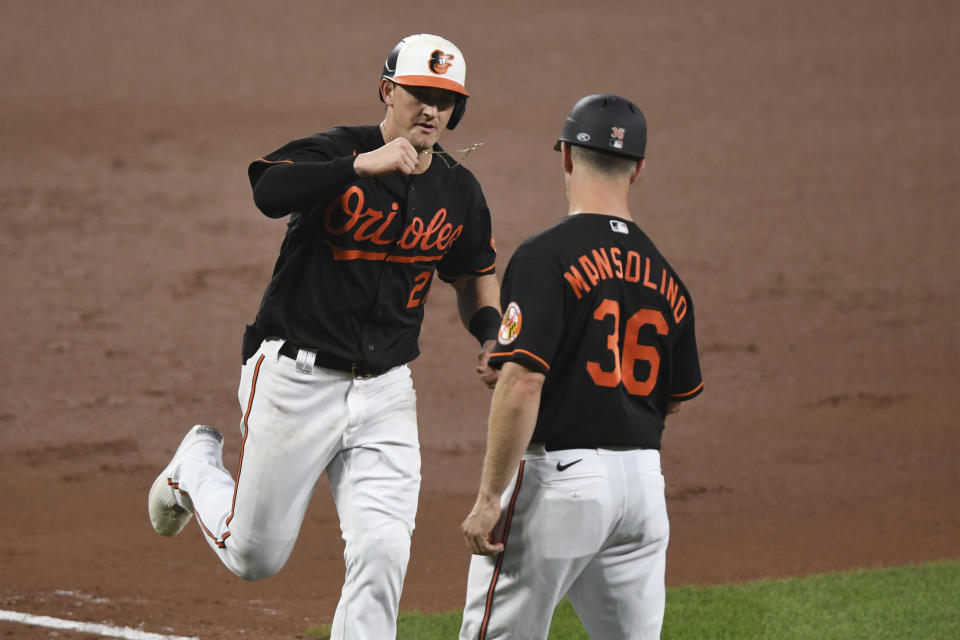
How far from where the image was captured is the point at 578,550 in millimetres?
2812

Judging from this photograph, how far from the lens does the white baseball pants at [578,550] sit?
282 centimetres

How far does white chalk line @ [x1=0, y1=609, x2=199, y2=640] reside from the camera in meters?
4.69

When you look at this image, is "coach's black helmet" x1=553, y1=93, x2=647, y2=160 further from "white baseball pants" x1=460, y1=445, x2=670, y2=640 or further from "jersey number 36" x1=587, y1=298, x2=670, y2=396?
"white baseball pants" x1=460, y1=445, x2=670, y2=640

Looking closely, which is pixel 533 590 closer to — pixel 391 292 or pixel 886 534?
pixel 391 292

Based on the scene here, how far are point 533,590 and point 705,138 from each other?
10.9 m

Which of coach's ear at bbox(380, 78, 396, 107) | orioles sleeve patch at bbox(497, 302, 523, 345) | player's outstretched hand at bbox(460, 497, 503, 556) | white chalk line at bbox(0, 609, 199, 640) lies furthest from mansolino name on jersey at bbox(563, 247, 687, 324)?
white chalk line at bbox(0, 609, 199, 640)

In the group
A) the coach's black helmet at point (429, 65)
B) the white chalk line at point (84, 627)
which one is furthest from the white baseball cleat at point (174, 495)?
the coach's black helmet at point (429, 65)

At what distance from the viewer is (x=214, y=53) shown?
16.0 m

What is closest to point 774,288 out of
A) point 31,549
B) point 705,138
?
point 705,138

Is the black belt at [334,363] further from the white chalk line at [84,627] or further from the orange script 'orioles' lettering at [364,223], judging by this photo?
the white chalk line at [84,627]

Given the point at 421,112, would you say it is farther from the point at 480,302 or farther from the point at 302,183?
the point at 480,302

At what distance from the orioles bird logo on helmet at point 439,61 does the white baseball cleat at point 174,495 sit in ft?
4.87

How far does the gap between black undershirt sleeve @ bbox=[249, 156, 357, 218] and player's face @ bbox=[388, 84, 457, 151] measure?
0.27 metres

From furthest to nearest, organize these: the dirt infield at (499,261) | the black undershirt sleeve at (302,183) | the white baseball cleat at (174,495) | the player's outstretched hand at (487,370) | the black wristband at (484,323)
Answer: the dirt infield at (499,261)
the white baseball cleat at (174,495)
the black wristband at (484,323)
the black undershirt sleeve at (302,183)
the player's outstretched hand at (487,370)
